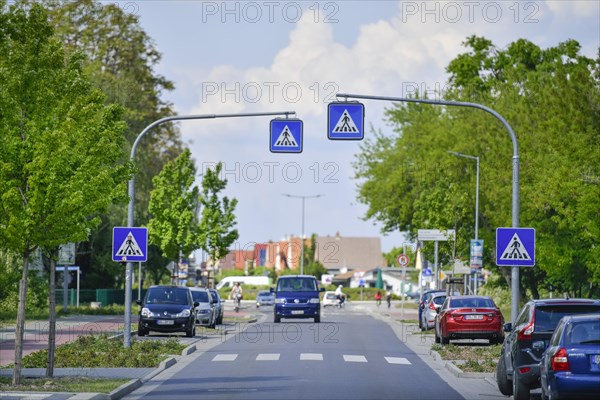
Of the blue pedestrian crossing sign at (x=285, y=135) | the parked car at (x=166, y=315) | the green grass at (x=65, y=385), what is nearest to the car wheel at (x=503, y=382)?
the green grass at (x=65, y=385)

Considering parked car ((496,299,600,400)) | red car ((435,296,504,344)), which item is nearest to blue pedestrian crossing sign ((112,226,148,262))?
red car ((435,296,504,344))

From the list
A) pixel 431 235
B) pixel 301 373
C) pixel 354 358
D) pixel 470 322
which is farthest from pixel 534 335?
pixel 431 235

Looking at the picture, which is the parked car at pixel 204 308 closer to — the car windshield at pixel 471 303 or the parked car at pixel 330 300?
the car windshield at pixel 471 303

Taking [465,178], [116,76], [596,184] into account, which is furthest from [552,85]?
[116,76]

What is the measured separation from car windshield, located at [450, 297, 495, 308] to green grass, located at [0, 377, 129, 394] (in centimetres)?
1685

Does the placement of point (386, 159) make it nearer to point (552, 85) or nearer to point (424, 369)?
point (552, 85)

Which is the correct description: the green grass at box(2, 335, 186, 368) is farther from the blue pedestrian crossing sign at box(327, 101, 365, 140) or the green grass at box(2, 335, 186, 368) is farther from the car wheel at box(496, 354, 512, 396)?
the car wheel at box(496, 354, 512, 396)

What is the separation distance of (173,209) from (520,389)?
154 ft

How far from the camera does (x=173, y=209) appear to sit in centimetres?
6488

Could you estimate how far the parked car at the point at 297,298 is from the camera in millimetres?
53531

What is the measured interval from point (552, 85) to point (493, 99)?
43.8ft

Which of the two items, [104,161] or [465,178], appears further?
[465,178]

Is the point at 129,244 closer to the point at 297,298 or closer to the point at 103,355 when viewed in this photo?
the point at 103,355

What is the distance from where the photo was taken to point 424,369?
27359 millimetres
